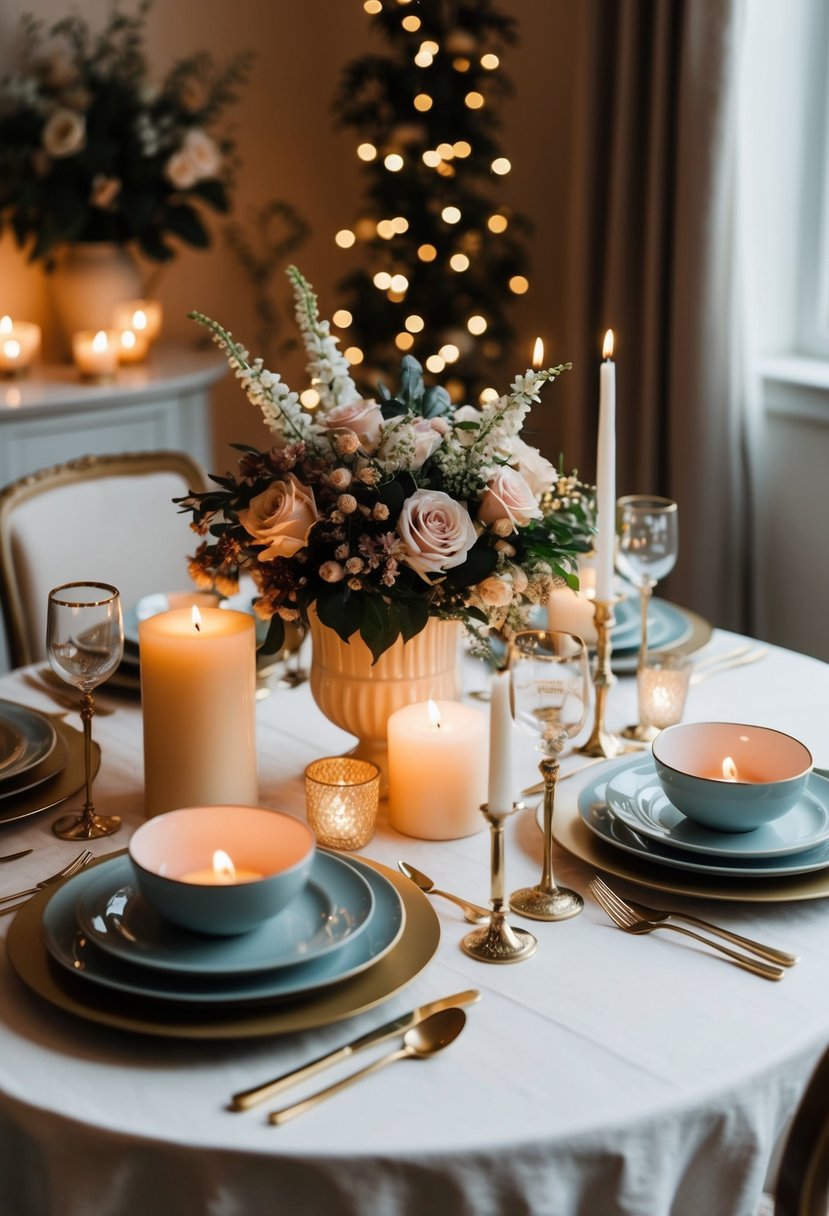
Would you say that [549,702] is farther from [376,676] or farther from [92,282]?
[92,282]

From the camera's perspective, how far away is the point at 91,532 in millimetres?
2160

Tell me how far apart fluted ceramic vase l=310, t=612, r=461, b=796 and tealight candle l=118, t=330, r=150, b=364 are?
2153mm

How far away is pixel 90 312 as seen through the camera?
11.1ft

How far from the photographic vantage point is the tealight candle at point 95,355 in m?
3.13

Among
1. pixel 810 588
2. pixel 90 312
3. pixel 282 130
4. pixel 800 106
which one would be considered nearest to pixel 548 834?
pixel 810 588

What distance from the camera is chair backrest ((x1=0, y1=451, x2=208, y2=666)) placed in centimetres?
204

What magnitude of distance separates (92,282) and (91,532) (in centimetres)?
140

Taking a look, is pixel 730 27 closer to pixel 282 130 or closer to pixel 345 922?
pixel 282 130

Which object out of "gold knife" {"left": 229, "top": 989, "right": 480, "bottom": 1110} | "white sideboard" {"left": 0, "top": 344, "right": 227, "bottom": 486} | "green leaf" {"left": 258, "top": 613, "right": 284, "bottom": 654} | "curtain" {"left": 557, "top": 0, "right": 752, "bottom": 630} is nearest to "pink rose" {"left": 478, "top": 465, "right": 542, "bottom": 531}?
"green leaf" {"left": 258, "top": 613, "right": 284, "bottom": 654}

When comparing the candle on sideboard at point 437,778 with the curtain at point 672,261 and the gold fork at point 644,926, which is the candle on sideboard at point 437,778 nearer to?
the gold fork at point 644,926

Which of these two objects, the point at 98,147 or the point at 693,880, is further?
the point at 98,147

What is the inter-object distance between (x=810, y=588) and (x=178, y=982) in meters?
2.23

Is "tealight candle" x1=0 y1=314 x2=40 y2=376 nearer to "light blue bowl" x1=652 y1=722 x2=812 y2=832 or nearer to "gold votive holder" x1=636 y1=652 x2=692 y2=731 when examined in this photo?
"gold votive holder" x1=636 y1=652 x2=692 y2=731

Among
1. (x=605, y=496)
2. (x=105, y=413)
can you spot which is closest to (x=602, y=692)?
(x=605, y=496)
